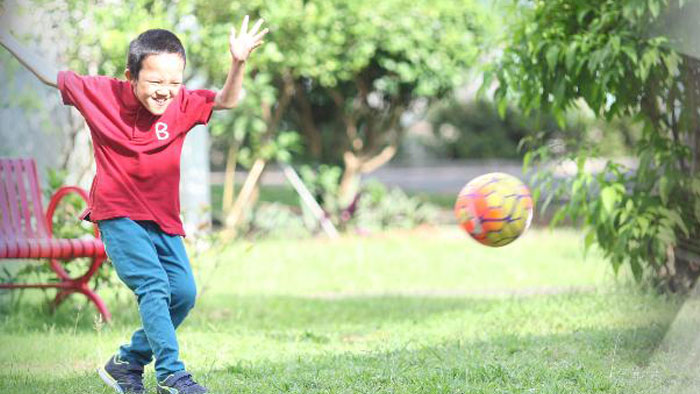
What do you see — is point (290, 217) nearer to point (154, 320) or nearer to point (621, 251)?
point (621, 251)

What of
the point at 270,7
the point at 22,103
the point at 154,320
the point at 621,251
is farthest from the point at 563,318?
the point at 270,7

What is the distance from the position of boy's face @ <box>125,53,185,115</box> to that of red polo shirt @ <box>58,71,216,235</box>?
10 cm

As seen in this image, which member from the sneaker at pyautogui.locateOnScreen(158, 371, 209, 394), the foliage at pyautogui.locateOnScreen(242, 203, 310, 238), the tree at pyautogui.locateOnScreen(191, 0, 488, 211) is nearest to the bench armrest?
the sneaker at pyautogui.locateOnScreen(158, 371, 209, 394)

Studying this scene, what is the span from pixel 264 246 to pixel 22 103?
176 inches

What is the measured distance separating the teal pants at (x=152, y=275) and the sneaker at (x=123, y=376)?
18cm

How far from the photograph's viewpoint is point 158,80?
4.14 m

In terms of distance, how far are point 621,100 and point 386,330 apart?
1951mm

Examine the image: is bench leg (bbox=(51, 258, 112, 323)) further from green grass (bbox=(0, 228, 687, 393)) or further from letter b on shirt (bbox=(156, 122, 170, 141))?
letter b on shirt (bbox=(156, 122, 170, 141))

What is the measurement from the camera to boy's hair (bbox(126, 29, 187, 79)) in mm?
4156

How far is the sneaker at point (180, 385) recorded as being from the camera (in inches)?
160

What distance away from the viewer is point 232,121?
11797 millimetres

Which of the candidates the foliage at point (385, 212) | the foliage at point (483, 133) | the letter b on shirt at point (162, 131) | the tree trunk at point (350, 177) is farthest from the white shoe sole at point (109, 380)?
the foliage at point (483, 133)

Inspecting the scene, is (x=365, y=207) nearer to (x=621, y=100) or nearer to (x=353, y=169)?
(x=353, y=169)

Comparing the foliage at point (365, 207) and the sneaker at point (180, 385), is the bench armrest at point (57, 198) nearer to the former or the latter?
the sneaker at point (180, 385)
